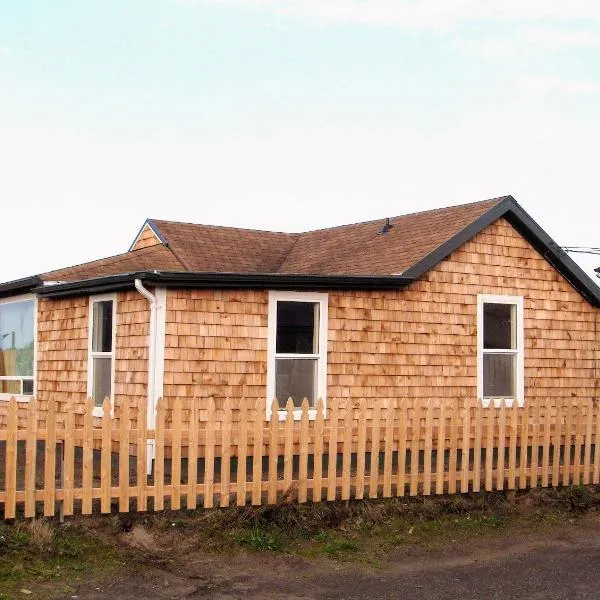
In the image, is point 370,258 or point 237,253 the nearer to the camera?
point 370,258

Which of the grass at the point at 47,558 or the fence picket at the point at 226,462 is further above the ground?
the fence picket at the point at 226,462

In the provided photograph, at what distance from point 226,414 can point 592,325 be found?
333 inches

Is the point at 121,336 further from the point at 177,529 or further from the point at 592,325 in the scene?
the point at 592,325

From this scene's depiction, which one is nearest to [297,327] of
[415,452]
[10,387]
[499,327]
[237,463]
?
[237,463]

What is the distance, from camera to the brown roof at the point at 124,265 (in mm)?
15452

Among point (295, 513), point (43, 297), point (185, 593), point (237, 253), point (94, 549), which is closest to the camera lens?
point (185, 593)

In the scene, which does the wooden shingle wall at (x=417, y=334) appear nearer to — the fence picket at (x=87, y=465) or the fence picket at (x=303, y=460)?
the fence picket at (x=303, y=460)

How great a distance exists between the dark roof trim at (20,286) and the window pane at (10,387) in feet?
5.21

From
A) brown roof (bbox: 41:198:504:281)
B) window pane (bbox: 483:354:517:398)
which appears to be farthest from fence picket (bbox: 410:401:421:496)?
window pane (bbox: 483:354:517:398)

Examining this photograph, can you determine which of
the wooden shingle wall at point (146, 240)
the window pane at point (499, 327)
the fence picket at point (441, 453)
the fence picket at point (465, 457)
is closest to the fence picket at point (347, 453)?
the fence picket at point (441, 453)

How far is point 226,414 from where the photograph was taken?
34.0ft

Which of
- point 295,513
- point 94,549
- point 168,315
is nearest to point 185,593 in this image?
point 94,549

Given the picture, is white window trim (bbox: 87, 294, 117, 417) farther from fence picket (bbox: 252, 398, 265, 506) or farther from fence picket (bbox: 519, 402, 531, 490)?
fence picket (bbox: 519, 402, 531, 490)

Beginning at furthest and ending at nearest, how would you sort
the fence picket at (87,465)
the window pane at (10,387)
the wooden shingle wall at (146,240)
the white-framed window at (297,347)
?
the wooden shingle wall at (146,240)
the window pane at (10,387)
the white-framed window at (297,347)
the fence picket at (87,465)
